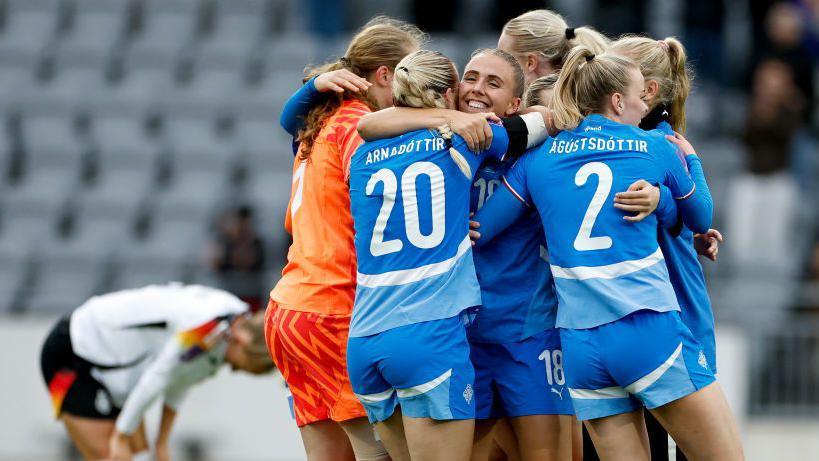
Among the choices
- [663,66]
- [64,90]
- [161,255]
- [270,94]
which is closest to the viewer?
[663,66]

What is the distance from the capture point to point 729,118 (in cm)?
1175

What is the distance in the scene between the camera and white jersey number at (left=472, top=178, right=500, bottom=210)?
505cm

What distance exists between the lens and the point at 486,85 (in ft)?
16.5

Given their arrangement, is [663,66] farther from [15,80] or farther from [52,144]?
[15,80]

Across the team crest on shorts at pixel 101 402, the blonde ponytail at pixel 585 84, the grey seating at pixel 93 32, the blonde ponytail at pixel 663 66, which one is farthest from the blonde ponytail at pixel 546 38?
the grey seating at pixel 93 32

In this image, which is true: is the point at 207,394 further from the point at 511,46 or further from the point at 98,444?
the point at 511,46

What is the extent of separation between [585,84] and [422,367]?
3.86ft

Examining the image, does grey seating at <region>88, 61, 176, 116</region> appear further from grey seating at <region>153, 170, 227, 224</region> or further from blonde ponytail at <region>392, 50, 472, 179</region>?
blonde ponytail at <region>392, 50, 472, 179</region>

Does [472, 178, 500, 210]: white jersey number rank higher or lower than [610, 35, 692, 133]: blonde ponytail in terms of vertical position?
lower

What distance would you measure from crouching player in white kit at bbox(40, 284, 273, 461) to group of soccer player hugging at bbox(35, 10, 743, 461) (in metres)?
1.81

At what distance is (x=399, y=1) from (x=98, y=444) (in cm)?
659

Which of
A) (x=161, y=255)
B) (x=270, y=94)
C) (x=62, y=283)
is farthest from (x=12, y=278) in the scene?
(x=270, y=94)

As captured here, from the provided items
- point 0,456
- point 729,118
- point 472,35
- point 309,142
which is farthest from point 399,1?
point 309,142

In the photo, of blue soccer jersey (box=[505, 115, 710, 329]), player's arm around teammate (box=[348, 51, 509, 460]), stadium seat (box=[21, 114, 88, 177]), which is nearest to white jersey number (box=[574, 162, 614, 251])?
blue soccer jersey (box=[505, 115, 710, 329])
